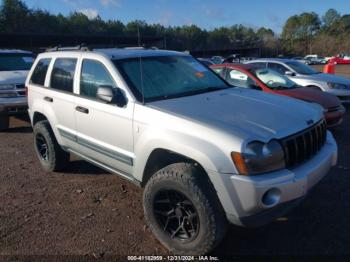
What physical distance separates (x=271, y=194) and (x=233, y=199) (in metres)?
0.31

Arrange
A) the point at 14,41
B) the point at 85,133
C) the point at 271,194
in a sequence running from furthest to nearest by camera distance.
→ the point at 14,41, the point at 85,133, the point at 271,194

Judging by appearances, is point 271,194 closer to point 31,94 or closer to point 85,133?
point 85,133

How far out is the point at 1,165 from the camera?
6.44m

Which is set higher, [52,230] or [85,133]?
[85,133]

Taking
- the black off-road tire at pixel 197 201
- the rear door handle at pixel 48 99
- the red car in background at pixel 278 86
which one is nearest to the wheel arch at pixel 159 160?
the black off-road tire at pixel 197 201

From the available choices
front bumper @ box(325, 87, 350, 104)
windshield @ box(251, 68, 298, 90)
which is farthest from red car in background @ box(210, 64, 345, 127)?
front bumper @ box(325, 87, 350, 104)

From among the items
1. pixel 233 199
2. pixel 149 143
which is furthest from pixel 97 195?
pixel 233 199

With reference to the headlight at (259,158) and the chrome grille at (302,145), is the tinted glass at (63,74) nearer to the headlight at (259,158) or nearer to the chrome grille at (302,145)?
the headlight at (259,158)

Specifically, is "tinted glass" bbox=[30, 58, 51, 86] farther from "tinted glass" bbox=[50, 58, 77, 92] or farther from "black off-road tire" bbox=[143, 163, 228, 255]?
"black off-road tire" bbox=[143, 163, 228, 255]

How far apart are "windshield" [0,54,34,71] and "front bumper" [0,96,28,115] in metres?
1.52

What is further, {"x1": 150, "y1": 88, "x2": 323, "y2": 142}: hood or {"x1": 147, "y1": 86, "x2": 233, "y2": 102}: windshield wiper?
{"x1": 147, "y1": 86, "x2": 233, "y2": 102}: windshield wiper

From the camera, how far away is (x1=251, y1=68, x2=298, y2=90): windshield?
27.1ft

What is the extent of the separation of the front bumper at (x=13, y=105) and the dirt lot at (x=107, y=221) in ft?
11.0

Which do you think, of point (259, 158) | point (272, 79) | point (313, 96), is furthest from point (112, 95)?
point (272, 79)
